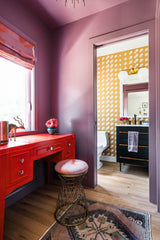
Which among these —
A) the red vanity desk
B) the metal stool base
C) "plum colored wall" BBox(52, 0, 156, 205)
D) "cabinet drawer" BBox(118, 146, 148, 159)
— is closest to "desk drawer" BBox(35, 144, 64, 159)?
the red vanity desk

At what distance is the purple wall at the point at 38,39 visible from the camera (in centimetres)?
171

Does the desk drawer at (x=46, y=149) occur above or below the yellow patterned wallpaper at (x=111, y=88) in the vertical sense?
below

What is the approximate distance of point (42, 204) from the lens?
1652mm

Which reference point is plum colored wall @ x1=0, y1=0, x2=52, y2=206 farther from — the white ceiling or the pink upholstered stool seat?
the white ceiling

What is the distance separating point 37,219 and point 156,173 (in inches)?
57.6

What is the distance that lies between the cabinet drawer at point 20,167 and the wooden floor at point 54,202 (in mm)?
499

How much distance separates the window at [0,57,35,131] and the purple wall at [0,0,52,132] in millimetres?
108

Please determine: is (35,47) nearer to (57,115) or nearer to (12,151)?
(57,115)

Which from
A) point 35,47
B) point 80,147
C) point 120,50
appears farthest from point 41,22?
point 80,147

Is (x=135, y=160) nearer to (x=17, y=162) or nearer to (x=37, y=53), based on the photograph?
(x=17, y=162)

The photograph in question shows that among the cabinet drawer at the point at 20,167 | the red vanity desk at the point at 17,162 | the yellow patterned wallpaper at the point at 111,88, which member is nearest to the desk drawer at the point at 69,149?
the red vanity desk at the point at 17,162

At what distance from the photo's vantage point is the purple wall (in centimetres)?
171

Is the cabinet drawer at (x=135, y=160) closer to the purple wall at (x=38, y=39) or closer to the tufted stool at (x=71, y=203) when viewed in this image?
the tufted stool at (x=71, y=203)

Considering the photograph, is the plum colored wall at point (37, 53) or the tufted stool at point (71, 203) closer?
the tufted stool at point (71, 203)
